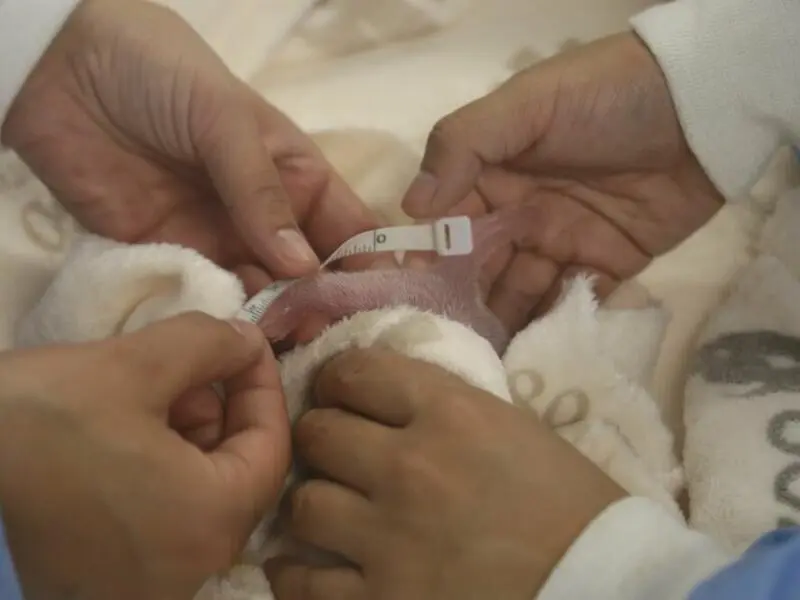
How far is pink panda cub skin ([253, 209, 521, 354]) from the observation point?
2.27ft

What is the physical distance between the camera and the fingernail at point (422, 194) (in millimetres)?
758

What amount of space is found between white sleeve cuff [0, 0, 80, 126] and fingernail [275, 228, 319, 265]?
249mm

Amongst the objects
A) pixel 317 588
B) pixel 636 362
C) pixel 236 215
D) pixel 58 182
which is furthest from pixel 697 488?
pixel 58 182

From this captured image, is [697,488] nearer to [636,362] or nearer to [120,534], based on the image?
[636,362]

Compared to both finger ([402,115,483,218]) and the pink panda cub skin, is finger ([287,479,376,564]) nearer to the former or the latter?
the pink panda cub skin

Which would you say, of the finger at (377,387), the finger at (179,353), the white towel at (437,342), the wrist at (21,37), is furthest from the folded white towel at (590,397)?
the wrist at (21,37)

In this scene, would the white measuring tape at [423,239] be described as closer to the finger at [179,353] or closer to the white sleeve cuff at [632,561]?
the finger at [179,353]

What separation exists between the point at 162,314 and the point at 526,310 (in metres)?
0.29

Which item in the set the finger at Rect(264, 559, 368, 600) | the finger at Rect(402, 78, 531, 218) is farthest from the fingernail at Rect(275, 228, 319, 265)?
the finger at Rect(264, 559, 368, 600)

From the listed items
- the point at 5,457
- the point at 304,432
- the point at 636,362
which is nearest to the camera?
the point at 5,457

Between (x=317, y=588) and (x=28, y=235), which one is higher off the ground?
(x=28, y=235)

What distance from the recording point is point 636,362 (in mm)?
752

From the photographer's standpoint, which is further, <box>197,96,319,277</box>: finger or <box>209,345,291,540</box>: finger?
<box>197,96,319,277</box>: finger

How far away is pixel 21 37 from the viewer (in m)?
0.77
